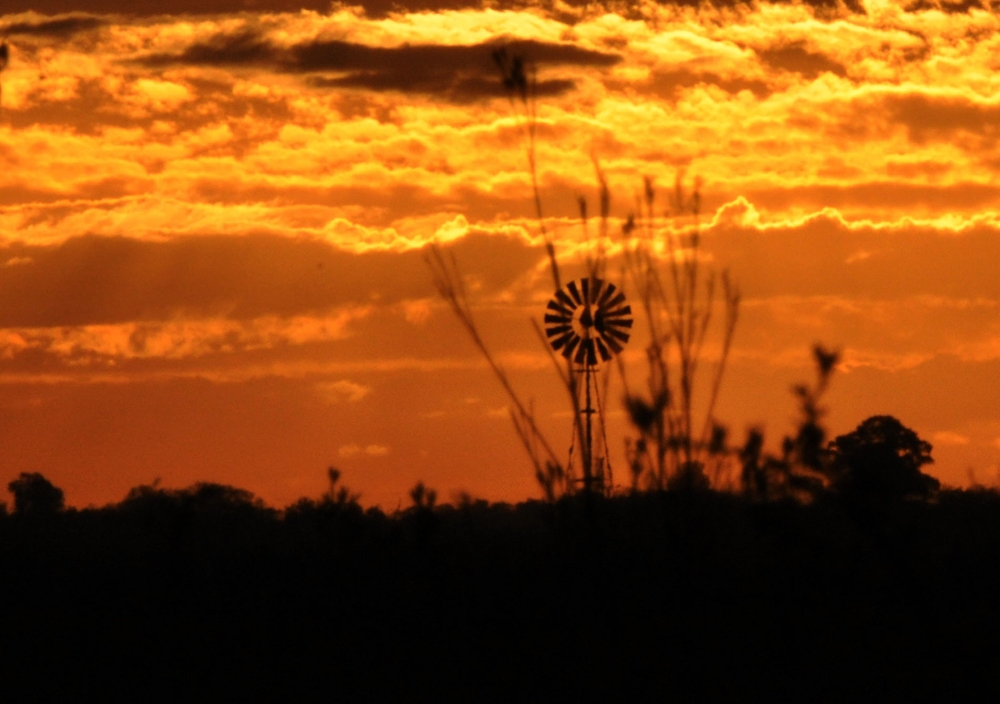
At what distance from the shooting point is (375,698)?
8.85m

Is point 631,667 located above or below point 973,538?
below

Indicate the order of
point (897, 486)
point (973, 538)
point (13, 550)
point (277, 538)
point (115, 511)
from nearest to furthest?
1. point (897, 486)
2. point (973, 538)
3. point (13, 550)
4. point (277, 538)
5. point (115, 511)

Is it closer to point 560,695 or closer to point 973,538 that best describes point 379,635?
point 560,695

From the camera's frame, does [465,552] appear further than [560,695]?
Yes

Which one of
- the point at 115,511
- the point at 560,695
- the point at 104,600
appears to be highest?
the point at 115,511

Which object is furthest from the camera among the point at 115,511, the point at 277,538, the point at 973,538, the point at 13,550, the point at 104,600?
the point at 115,511

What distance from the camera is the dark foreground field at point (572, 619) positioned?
26.1 feet

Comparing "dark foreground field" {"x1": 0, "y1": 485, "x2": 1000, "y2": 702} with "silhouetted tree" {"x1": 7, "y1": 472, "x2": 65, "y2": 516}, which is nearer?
"dark foreground field" {"x1": 0, "y1": 485, "x2": 1000, "y2": 702}

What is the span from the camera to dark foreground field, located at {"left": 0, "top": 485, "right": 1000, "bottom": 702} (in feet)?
26.1

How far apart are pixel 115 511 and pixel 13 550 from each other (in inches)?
896

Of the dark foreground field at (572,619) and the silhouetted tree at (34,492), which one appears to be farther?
the silhouetted tree at (34,492)

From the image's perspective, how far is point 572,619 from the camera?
29.5 feet

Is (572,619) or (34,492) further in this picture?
Result: (34,492)

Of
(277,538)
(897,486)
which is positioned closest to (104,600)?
(897,486)
